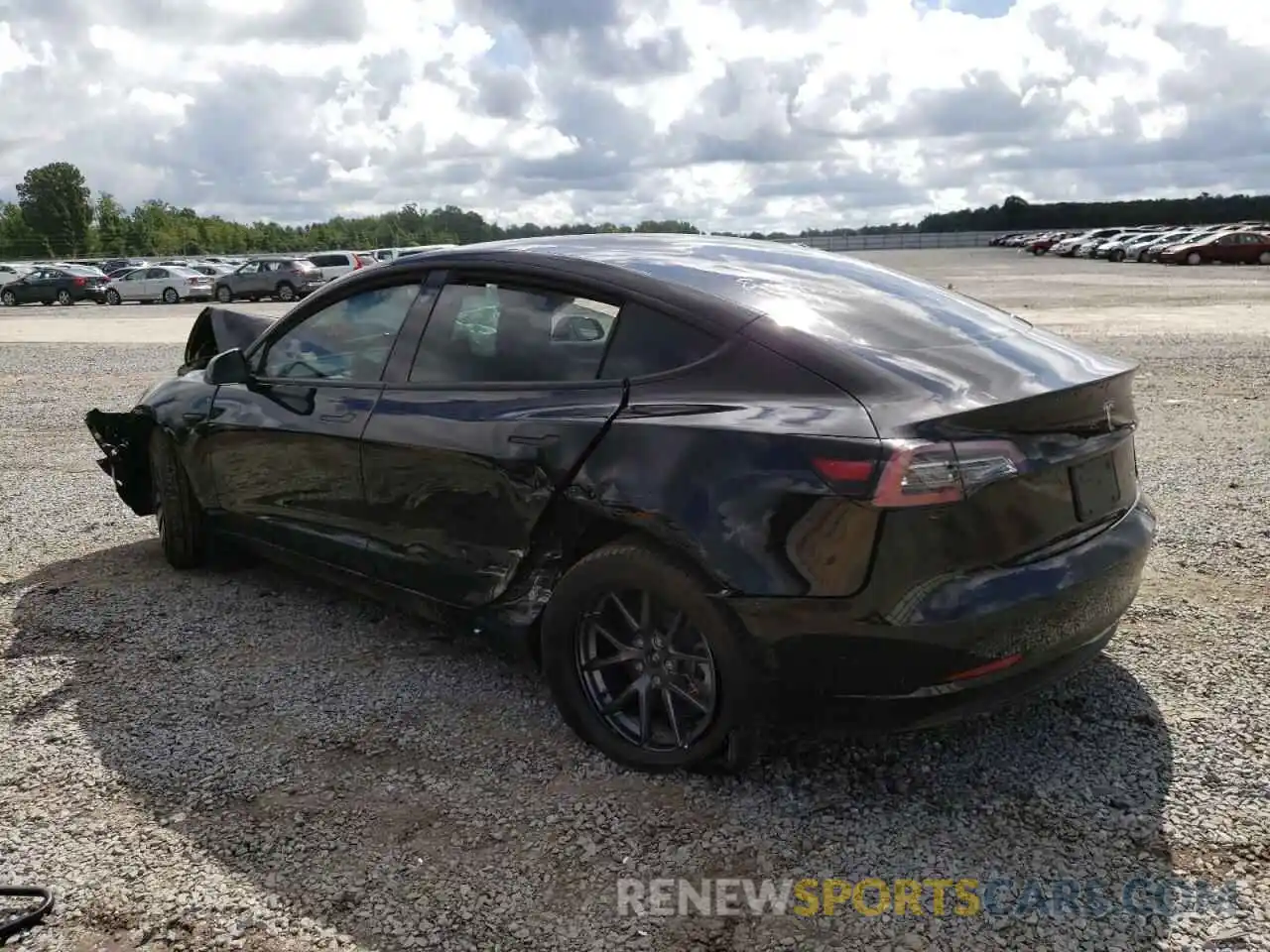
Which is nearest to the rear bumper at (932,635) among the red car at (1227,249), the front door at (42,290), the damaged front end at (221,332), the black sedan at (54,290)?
the damaged front end at (221,332)

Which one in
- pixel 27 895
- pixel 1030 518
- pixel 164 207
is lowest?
pixel 27 895

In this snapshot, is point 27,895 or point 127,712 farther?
point 127,712

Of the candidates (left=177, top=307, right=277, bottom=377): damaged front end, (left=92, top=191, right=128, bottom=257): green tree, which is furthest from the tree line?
(left=177, top=307, right=277, bottom=377): damaged front end

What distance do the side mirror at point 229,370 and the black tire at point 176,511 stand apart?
0.64 meters

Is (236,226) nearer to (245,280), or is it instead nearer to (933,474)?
(245,280)

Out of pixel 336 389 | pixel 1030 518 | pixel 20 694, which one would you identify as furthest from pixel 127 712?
pixel 1030 518

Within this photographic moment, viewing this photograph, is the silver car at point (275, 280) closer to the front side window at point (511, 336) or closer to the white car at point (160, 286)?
the white car at point (160, 286)

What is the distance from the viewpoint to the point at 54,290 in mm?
39281

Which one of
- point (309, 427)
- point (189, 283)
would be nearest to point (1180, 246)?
point (189, 283)

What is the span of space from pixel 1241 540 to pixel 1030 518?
2.95m

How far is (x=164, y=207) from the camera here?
124 metres

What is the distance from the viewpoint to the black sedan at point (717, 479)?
9.02ft

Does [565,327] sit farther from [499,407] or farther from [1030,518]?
[1030,518]

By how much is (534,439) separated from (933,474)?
49.6 inches
